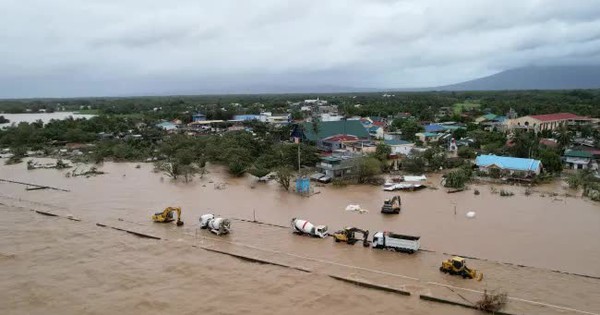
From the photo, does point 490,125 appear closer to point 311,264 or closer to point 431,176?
point 431,176

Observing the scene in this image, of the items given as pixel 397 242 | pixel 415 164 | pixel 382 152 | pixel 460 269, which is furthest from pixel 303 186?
pixel 460 269

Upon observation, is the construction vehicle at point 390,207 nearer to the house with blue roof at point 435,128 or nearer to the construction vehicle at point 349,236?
the construction vehicle at point 349,236

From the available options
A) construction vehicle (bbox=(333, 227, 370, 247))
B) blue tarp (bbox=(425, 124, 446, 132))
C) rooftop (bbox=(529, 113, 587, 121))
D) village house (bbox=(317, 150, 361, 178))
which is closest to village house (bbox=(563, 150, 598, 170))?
village house (bbox=(317, 150, 361, 178))

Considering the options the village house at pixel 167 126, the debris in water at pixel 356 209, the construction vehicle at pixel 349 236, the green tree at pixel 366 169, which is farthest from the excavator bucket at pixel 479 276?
the village house at pixel 167 126

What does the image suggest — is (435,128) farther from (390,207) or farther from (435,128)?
(390,207)

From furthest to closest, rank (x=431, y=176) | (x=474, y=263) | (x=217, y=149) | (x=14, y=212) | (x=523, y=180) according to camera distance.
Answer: (x=217, y=149)
(x=431, y=176)
(x=523, y=180)
(x=14, y=212)
(x=474, y=263)

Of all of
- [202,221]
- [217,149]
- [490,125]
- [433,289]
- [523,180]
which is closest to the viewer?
[433,289]

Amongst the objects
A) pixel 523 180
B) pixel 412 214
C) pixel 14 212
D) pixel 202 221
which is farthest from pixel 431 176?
pixel 14 212
